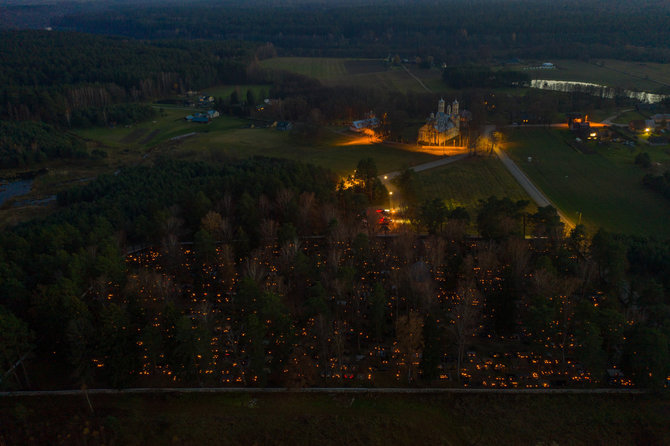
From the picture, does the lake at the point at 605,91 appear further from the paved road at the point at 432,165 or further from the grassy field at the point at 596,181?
the paved road at the point at 432,165

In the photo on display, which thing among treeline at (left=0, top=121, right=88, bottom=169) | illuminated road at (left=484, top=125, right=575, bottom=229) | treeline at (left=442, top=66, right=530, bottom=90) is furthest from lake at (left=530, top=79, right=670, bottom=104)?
treeline at (left=0, top=121, right=88, bottom=169)

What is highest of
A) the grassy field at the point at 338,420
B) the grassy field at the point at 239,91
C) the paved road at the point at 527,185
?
the grassy field at the point at 239,91

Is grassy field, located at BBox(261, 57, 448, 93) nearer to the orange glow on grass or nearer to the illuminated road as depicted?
the orange glow on grass

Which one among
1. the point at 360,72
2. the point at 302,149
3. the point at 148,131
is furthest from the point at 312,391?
the point at 360,72

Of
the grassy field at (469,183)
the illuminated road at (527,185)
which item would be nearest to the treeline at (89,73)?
the grassy field at (469,183)

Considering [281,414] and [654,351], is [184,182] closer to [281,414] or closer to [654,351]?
[281,414]

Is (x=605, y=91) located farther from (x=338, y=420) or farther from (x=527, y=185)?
(x=338, y=420)
